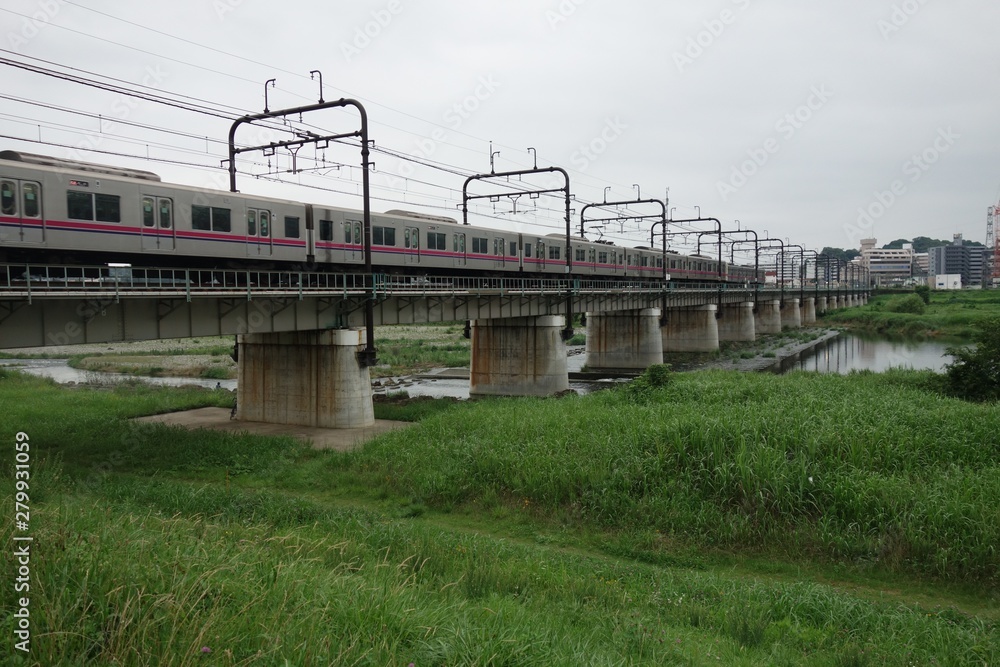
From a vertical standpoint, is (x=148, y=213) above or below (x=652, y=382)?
above

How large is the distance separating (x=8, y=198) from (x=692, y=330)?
5882 cm

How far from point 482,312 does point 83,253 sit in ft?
59.2

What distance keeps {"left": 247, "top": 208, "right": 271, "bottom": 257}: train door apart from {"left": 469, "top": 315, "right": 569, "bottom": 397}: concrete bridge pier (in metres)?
17.4

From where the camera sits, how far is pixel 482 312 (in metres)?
33.2

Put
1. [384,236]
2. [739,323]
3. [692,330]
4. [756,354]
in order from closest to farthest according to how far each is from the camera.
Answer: [384,236] < [756,354] < [692,330] < [739,323]

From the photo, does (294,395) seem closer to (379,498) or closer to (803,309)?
(379,498)

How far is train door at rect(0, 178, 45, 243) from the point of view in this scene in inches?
A: 635

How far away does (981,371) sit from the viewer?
23812mm

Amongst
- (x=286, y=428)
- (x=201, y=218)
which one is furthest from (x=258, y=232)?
(x=286, y=428)

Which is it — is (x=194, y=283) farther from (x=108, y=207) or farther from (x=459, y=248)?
(x=459, y=248)

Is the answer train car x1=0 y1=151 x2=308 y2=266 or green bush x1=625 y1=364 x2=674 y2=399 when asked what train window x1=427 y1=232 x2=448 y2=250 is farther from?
green bush x1=625 y1=364 x2=674 y2=399

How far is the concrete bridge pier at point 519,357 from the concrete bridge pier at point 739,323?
44.5 metres

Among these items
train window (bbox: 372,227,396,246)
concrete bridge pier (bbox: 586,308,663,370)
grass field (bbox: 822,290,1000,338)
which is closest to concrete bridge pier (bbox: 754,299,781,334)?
grass field (bbox: 822,290,1000,338)

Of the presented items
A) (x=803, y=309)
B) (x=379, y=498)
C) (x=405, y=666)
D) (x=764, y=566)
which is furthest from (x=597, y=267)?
(x=803, y=309)
